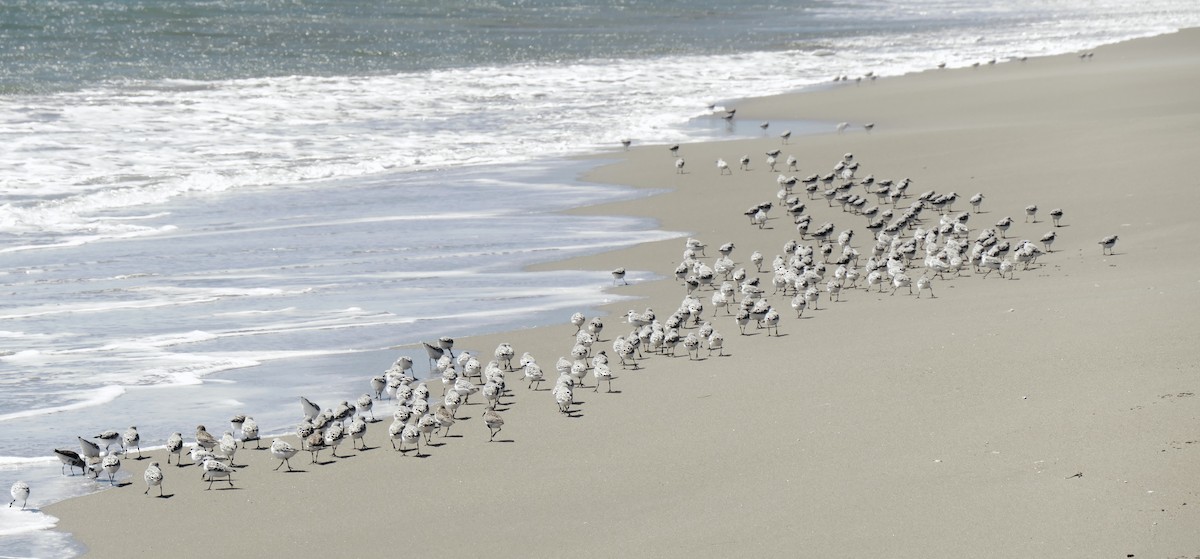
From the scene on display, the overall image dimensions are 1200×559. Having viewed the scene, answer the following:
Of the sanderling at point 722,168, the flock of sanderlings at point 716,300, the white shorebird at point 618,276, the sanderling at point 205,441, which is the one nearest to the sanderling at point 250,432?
the flock of sanderlings at point 716,300

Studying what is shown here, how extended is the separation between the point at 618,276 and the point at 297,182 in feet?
33.6

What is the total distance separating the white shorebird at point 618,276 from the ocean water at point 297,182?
270 millimetres

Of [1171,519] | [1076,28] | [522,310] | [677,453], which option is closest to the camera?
[1171,519]

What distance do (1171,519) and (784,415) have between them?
368cm

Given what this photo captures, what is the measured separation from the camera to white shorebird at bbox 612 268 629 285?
55.9ft

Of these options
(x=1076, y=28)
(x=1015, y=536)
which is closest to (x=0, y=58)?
(x=1076, y=28)

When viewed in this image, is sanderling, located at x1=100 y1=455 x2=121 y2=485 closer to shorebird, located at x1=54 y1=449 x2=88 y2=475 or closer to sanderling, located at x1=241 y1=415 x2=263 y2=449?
shorebird, located at x1=54 y1=449 x2=88 y2=475

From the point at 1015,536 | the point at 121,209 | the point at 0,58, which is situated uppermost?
the point at 0,58

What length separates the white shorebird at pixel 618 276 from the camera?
55.9ft

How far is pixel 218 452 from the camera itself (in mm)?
10758

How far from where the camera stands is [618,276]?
1717cm

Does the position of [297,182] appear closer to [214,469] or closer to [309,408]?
[309,408]

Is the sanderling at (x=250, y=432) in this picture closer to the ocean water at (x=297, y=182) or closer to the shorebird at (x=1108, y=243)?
the ocean water at (x=297, y=182)

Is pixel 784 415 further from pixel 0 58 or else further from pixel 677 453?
pixel 0 58
